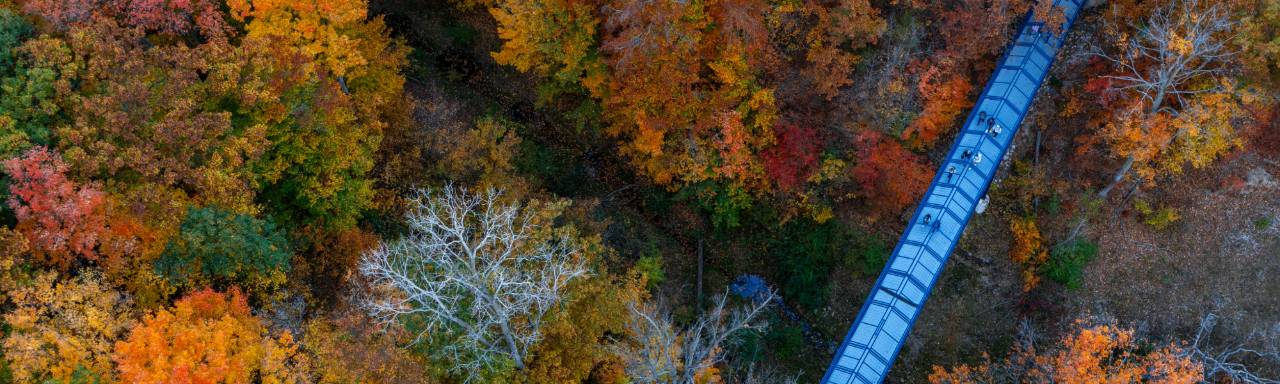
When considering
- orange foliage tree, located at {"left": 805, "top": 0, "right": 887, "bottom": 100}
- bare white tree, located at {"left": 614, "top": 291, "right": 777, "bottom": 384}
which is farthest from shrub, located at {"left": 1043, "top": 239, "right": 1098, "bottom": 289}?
bare white tree, located at {"left": 614, "top": 291, "right": 777, "bottom": 384}

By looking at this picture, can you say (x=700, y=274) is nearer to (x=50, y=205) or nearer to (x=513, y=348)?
(x=513, y=348)

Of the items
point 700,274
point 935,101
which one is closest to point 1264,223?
point 935,101

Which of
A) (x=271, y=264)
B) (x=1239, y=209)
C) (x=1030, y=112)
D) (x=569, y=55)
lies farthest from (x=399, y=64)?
(x=1239, y=209)

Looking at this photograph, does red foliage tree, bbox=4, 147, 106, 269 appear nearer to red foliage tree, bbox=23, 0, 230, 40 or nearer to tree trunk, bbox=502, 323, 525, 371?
red foliage tree, bbox=23, 0, 230, 40

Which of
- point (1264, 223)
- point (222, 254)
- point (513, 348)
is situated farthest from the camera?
point (1264, 223)

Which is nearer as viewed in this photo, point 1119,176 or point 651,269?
point 1119,176

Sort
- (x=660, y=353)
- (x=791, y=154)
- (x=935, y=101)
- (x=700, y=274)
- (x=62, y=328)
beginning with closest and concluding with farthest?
(x=62, y=328)
(x=660, y=353)
(x=935, y=101)
(x=791, y=154)
(x=700, y=274)

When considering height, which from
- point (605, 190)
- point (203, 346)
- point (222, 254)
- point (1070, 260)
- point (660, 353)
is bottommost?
point (203, 346)

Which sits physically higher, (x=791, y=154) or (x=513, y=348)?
(x=791, y=154)
